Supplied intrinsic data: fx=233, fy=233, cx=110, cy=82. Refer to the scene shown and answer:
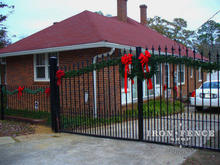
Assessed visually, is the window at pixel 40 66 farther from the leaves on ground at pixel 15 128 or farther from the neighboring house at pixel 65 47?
the leaves on ground at pixel 15 128

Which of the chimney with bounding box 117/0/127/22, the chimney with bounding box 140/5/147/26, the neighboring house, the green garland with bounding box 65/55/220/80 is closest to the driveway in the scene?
the green garland with bounding box 65/55/220/80

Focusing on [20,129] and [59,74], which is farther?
[20,129]

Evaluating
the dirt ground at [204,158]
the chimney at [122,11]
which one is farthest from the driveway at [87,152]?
the chimney at [122,11]

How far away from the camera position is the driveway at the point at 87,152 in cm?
441

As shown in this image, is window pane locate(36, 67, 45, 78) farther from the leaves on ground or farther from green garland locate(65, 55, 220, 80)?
green garland locate(65, 55, 220, 80)

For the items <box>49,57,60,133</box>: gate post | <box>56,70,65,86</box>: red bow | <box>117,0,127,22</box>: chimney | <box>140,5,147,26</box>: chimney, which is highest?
<box>140,5,147,26</box>: chimney

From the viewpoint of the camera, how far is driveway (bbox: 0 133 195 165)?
4.41m

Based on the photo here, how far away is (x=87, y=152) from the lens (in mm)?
4961

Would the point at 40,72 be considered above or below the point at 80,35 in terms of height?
below

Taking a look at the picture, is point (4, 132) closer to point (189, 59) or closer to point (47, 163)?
point (47, 163)

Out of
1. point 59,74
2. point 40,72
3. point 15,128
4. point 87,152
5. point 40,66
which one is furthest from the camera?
point 40,72

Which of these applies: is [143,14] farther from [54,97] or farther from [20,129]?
[20,129]

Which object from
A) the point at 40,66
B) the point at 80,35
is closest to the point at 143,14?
the point at 80,35

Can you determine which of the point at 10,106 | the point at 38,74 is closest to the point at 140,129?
the point at 38,74
